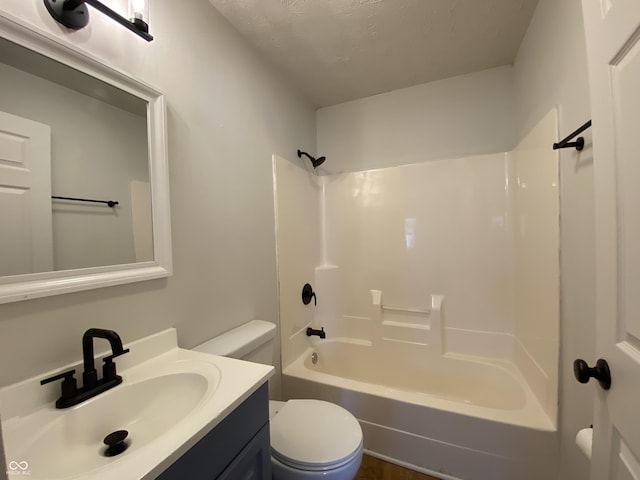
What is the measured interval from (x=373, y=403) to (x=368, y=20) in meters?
2.10

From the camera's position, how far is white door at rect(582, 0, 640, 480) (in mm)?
526

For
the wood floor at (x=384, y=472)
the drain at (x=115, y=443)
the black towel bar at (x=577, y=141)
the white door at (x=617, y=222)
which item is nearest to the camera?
the white door at (x=617, y=222)

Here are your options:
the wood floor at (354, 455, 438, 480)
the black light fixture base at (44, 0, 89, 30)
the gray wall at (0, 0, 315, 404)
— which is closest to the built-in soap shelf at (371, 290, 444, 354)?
the wood floor at (354, 455, 438, 480)

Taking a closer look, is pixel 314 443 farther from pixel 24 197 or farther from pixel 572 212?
pixel 572 212

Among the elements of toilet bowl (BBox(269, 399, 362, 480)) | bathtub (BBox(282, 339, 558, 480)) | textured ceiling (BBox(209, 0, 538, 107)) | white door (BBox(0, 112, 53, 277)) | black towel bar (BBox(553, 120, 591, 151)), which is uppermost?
textured ceiling (BBox(209, 0, 538, 107))

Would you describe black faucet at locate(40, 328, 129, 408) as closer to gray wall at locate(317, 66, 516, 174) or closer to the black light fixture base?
the black light fixture base

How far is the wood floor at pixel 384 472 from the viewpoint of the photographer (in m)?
1.42

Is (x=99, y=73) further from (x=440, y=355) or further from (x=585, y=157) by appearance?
(x=440, y=355)

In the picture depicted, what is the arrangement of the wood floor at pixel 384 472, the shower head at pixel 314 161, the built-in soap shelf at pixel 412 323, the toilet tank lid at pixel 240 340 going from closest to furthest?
the toilet tank lid at pixel 240 340 → the wood floor at pixel 384 472 → the built-in soap shelf at pixel 412 323 → the shower head at pixel 314 161

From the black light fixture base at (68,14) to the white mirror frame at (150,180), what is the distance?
0.20ft

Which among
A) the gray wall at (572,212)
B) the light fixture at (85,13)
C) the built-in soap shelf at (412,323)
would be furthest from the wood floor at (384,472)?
the light fixture at (85,13)

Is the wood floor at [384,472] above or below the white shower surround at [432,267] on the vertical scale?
below

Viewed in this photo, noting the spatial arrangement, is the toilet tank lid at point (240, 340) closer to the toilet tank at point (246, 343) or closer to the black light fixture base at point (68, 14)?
the toilet tank at point (246, 343)

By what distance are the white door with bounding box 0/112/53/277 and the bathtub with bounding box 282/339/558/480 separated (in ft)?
4.63
